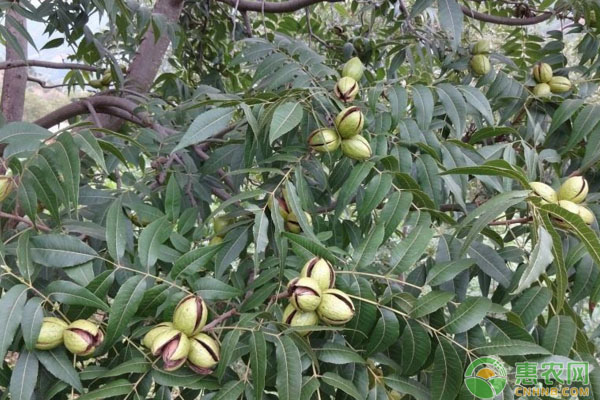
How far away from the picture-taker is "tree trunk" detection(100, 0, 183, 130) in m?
2.76

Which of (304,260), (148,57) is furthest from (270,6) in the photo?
(304,260)

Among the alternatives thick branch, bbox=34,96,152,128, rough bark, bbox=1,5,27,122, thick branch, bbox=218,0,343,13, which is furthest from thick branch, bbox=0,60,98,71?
thick branch, bbox=218,0,343,13

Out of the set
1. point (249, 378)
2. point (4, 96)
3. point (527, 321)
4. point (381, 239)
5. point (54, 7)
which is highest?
point (54, 7)

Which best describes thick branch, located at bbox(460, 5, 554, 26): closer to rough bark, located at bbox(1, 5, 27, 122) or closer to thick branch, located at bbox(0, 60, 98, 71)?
thick branch, located at bbox(0, 60, 98, 71)

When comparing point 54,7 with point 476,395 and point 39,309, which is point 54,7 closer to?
point 39,309

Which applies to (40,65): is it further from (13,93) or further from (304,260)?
(304,260)

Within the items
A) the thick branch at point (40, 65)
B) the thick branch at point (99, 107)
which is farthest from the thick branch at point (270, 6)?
the thick branch at point (99, 107)

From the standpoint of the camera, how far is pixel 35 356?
36.3 inches

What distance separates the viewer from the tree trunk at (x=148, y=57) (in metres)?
2.76

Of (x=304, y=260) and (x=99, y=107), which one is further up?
(x=304, y=260)

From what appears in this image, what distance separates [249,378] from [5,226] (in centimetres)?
67

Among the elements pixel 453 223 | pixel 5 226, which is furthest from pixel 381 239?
pixel 5 226

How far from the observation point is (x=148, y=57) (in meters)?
2.87

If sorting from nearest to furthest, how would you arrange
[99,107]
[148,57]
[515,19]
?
[99,107] → [515,19] → [148,57]
